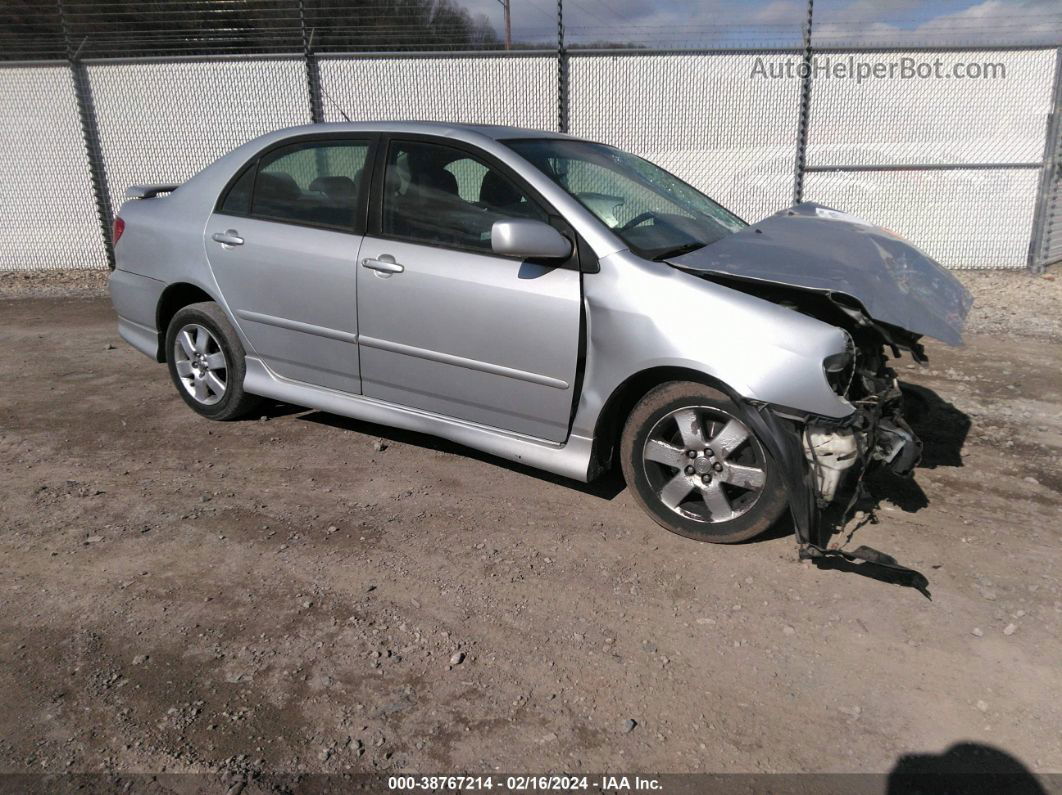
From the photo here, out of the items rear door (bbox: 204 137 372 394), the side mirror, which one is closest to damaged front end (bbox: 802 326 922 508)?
the side mirror

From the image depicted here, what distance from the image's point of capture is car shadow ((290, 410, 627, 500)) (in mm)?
4215

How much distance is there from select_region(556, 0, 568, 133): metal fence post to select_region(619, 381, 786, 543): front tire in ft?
21.1

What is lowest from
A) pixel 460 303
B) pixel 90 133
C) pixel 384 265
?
pixel 460 303

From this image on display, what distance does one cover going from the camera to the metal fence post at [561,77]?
29.6 feet

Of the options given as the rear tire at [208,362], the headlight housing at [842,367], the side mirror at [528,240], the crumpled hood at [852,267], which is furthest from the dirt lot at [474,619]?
the side mirror at [528,240]

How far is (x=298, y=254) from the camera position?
434 centimetres

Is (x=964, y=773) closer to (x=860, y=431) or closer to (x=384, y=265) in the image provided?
(x=860, y=431)

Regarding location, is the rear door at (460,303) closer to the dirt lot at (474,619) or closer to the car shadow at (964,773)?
the dirt lot at (474,619)

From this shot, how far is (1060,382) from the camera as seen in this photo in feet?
18.9

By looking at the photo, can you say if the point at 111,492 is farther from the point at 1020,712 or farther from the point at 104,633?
the point at 1020,712

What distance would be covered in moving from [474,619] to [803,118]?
7952 mm

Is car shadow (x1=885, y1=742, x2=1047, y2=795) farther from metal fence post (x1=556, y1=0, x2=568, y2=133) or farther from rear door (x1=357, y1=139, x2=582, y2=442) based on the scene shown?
metal fence post (x1=556, y1=0, x2=568, y2=133)

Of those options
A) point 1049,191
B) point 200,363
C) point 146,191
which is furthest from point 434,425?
point 1049,191

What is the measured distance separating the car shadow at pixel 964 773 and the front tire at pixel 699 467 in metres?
1.17
